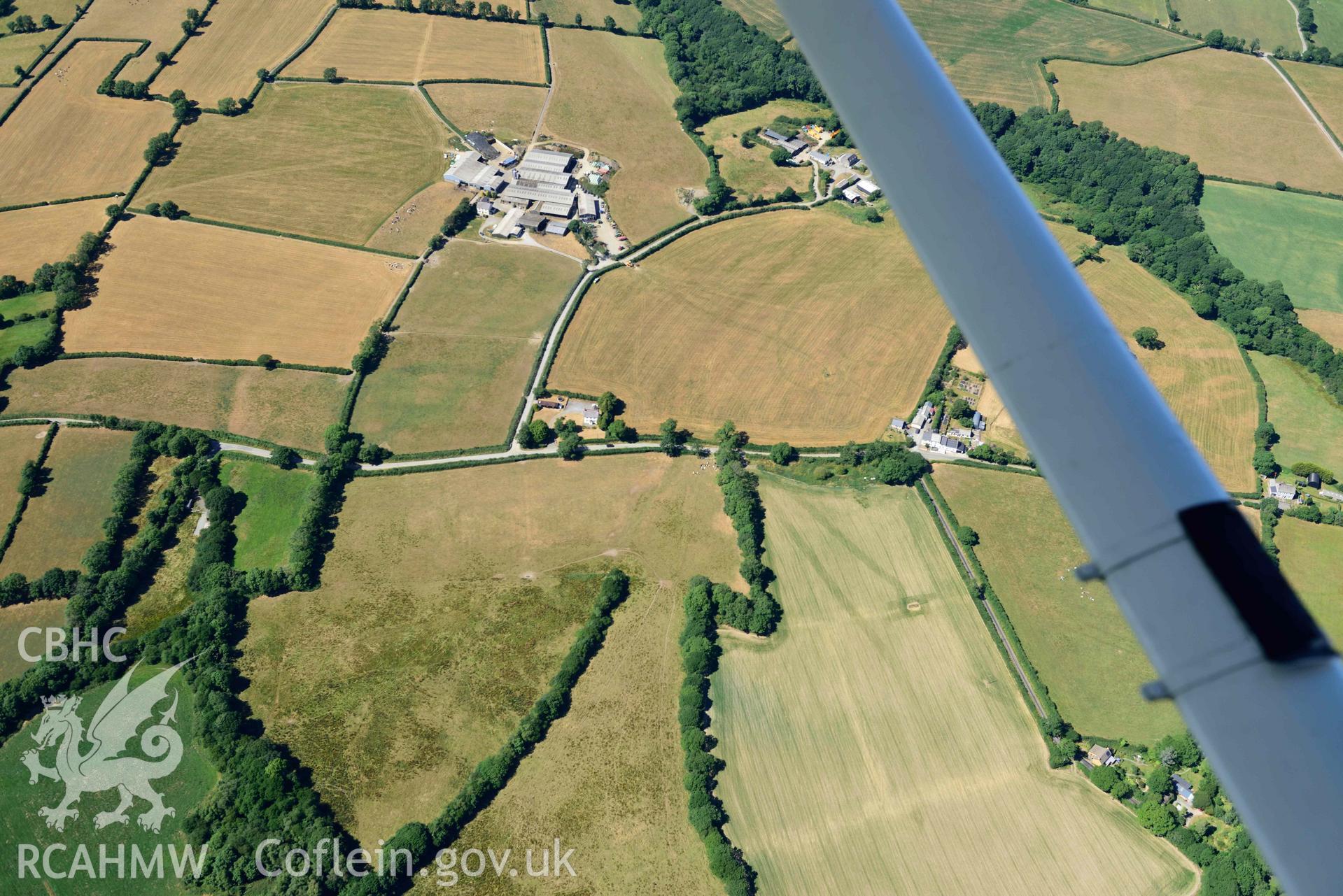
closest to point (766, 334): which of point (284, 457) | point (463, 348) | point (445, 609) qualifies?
point (463, 348)

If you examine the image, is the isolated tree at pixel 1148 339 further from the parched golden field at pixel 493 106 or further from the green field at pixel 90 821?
the green field at pixel 90 821

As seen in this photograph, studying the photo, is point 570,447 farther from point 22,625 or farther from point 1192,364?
point 1192,364

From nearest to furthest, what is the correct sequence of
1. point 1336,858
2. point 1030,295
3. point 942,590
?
1. point 1336,858
2. point 1030,295
3. point 942,590

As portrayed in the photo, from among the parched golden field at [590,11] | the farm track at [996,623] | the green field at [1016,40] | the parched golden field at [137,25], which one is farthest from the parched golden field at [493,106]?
the farm track at [996,623]

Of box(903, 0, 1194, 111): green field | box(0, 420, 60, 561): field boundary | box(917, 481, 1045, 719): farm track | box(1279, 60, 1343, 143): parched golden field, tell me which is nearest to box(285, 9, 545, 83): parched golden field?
box(903, 0, 1194, 111): green field

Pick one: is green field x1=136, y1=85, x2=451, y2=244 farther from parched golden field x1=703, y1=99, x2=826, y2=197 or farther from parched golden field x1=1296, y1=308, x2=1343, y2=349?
parched golden field x1=1296, y1=308, x2=1343, y2=349

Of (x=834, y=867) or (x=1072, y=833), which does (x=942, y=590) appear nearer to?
(x=1072, y=833)

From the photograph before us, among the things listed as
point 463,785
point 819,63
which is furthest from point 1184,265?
point 463,785
